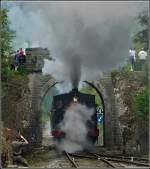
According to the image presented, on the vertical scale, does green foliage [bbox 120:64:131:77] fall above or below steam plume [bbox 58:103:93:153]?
above

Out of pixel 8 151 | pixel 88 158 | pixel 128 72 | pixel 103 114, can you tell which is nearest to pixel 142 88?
pixel 128 72

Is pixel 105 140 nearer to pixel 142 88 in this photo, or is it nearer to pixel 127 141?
pixel 127 141

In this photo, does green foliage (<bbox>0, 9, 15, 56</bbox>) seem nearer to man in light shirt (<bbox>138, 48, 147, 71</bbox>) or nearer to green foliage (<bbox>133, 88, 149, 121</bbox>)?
man in light shirt (<bbox>138, 48, 147, 71</bbox>)

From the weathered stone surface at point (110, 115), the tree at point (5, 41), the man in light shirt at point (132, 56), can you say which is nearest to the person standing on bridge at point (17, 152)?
the tree at point (5, 41)

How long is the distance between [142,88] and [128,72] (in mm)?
1066

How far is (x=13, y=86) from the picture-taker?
18.4m

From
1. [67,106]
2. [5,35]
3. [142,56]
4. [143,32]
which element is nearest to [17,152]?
[5,35]

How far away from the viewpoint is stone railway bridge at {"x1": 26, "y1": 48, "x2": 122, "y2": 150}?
20.0 m

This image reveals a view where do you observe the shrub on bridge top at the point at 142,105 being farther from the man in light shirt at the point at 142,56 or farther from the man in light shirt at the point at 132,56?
the man in light shirt at the point at 132,56

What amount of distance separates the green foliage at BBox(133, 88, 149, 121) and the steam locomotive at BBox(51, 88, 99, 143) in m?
2.54

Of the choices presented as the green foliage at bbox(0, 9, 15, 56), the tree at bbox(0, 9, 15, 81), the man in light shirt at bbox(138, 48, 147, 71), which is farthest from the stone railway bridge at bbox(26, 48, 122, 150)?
the green foliage at bbox(0, 9, 15, 56)

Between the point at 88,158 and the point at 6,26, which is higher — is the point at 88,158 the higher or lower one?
the lower one

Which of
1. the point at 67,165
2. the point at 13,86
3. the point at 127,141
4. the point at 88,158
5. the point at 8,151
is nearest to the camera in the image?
the point at 8,151

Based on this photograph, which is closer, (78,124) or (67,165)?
(67,165)
